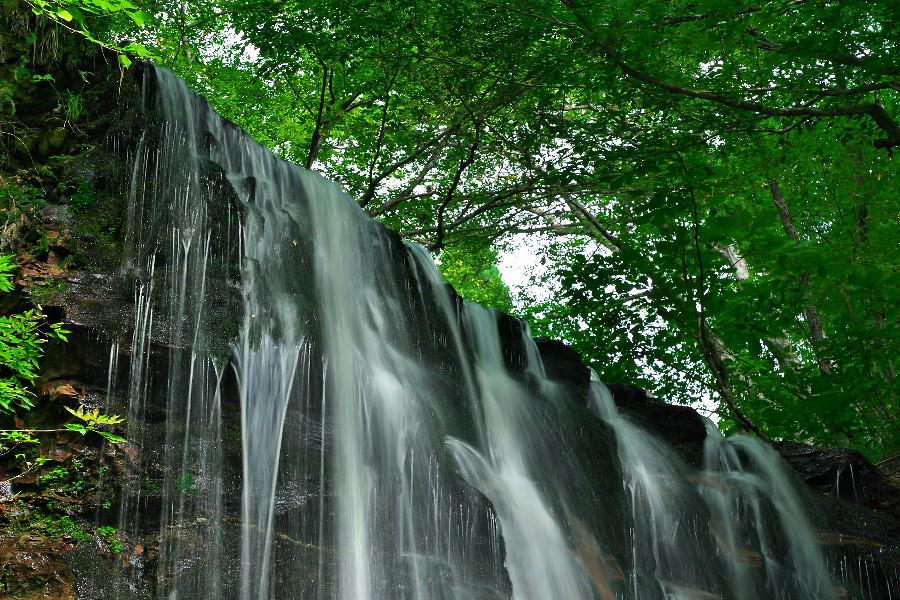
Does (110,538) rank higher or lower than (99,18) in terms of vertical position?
lower

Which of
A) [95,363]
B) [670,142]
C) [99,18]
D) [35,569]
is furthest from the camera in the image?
[670,142]

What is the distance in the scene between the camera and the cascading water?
5535mm

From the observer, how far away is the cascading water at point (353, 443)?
218 inches

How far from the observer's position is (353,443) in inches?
248

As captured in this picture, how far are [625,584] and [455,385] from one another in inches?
97.6

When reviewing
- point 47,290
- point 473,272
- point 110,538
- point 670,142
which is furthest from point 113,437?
point 473,272

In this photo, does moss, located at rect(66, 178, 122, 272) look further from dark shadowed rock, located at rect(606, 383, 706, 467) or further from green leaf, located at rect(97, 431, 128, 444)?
dark shadowed rock, located at rect(606, 383, 706, 467)

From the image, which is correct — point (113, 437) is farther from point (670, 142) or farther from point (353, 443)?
point (670, 142)

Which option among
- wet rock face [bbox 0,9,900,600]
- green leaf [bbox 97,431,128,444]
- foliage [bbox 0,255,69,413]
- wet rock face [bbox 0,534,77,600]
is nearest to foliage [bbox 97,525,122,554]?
wet rock face [bbox 0,9,900,600]

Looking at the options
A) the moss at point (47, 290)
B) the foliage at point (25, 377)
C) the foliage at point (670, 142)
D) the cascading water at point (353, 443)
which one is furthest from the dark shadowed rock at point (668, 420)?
the moss at point (47, 290)

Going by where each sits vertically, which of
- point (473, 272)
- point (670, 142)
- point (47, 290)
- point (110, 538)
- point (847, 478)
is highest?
point (473, 272)

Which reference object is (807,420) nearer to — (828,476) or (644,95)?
(828,476)

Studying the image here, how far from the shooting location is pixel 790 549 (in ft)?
27.6

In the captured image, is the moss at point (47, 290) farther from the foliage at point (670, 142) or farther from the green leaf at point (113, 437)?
the foliage at point (670, 142)
